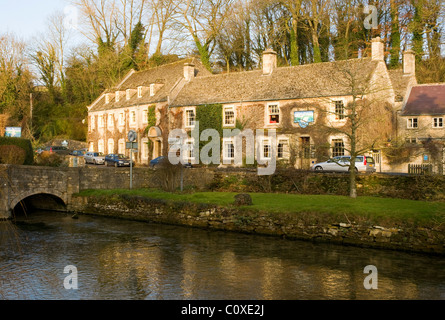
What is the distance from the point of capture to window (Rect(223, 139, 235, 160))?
39562mm

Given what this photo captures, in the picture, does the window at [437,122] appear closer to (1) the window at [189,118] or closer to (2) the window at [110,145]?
(1) the window at [189,118]

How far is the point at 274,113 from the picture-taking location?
37875mm

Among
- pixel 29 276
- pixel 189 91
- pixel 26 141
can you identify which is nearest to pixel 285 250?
pixel 29 276

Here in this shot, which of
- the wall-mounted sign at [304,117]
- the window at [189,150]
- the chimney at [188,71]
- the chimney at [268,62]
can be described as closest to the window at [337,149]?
the wall-mounted sign at [304,117]

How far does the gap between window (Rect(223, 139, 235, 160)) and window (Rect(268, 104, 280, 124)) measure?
158 inches

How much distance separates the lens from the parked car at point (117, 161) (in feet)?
140

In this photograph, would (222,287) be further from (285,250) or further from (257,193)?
(257,193)

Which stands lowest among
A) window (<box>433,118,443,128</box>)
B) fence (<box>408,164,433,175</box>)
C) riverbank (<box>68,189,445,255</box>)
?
riverbank (<box>68,189,445,255</box>)

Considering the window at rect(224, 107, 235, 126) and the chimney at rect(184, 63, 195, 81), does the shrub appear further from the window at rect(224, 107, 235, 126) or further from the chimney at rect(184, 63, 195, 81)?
the chimney at rect(184, 63, 195, 81)

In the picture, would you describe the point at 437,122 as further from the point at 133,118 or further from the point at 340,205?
the point at 133,118

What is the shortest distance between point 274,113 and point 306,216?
18113 mm

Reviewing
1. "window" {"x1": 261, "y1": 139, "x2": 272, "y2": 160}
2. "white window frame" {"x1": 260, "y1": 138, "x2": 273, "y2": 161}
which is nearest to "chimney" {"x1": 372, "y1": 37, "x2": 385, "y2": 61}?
"white window frame" {"x1": 260, "y1": 138, "x2": 273, "y2": 161}

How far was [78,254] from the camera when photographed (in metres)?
18.7

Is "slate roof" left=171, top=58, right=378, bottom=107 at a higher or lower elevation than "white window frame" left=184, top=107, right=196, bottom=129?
higher
